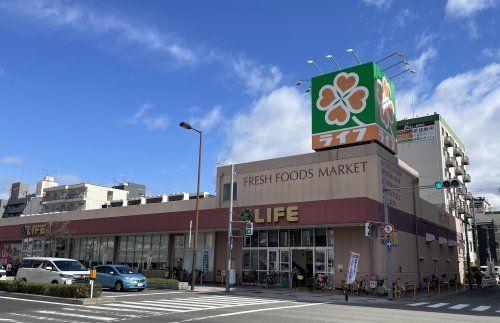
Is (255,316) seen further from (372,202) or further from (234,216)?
(234,216)

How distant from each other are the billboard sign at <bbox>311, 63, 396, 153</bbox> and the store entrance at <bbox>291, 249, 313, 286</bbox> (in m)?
8.64

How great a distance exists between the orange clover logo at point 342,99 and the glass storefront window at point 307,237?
905cm

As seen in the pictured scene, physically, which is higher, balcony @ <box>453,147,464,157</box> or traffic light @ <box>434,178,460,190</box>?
balcony @ <box>453,147,464,157</box>

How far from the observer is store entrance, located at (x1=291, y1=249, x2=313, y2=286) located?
30.5 meters

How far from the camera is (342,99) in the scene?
3531 cm

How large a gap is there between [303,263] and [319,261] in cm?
123

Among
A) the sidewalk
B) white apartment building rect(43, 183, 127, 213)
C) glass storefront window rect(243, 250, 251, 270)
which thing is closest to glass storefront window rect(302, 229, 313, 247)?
the sidewalk

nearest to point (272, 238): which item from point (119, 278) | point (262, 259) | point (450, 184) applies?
point (262, 259)

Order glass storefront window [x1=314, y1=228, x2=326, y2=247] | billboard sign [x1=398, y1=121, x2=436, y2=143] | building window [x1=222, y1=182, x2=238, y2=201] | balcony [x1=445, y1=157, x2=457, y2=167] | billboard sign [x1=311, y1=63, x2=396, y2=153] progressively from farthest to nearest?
balcony [x1=445, y1=157, x2=457, y2=167] < billboard sign [x1=398, y1=121, x2=436, y2=143] < building window [x1=222, y1=182, x2=238, y2=201] < billboard sign [x1=311, y1=63, x2=396, y2=153] < glass storefront window [x1=314, y1=228, x2=326, y2=247]

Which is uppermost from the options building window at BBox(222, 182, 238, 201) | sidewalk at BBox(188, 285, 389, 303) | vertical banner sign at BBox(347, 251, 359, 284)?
building window at BBox(222, 182, 238, 201)

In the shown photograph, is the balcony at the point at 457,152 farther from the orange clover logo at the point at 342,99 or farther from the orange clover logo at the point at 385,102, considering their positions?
the orange clover logo at the point at 342,99

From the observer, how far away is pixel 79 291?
1802cm

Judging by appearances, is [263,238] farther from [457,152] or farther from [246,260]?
[457,152]

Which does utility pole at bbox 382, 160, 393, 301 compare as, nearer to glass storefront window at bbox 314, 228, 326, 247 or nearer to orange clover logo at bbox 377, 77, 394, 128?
glass storefront window at bbox 314, 228, 326, 247
